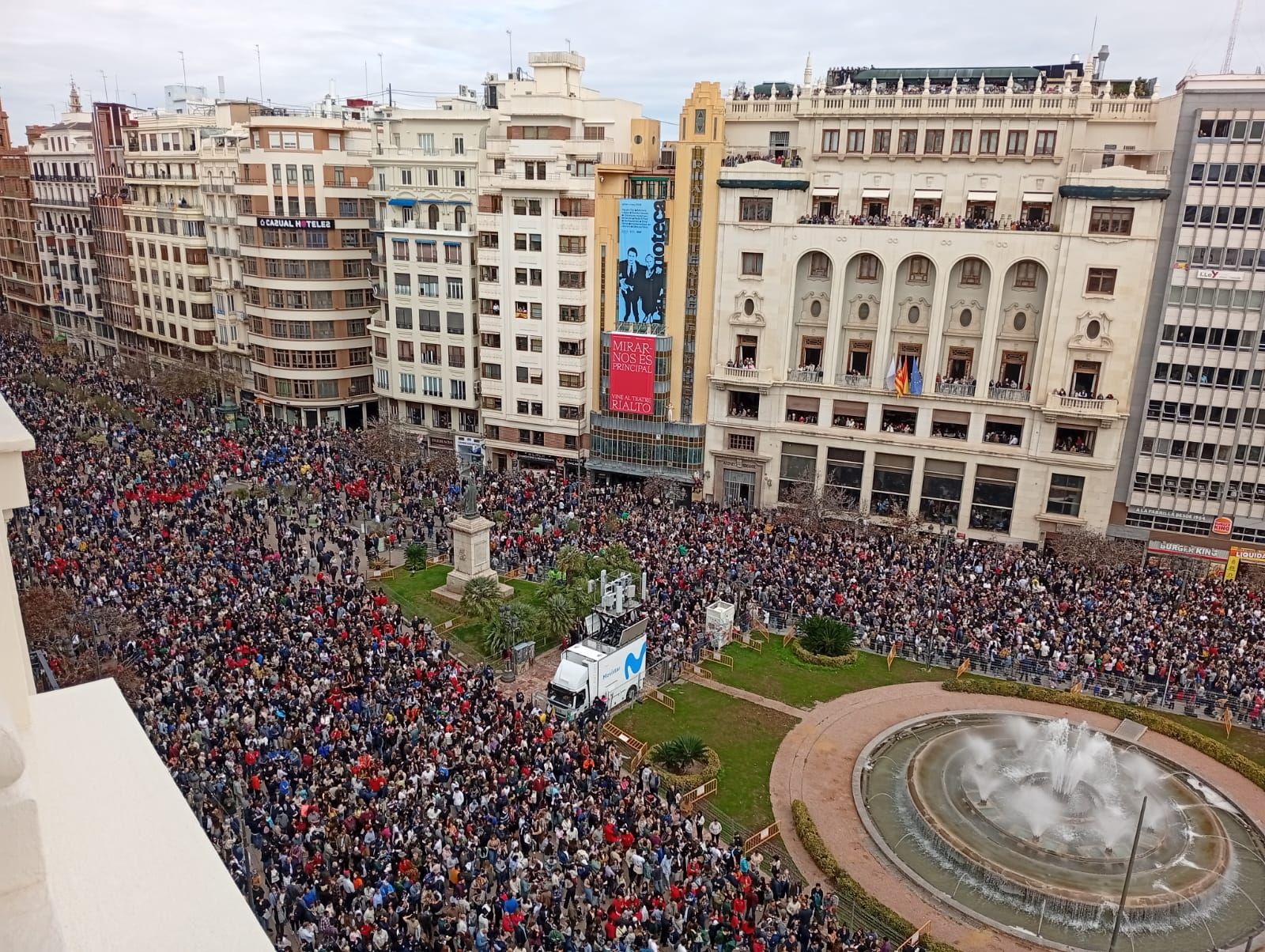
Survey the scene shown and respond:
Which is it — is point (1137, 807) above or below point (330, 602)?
below

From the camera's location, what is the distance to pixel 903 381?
53750 mm

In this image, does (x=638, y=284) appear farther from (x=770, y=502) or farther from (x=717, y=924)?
(x=717, y=924)

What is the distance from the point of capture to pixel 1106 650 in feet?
125

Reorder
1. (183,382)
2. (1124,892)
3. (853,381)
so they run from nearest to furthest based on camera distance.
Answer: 1. (1124,892)
2. (853,381)
3. (183,382)

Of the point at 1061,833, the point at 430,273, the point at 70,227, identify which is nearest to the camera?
the point at 1061,833

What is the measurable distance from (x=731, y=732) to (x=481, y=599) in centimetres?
1216

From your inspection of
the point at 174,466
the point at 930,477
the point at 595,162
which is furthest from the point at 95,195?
the point at 930,477

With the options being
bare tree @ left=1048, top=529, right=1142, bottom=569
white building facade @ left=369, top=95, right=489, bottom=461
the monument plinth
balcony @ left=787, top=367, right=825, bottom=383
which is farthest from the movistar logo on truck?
white building facade @ left=369, top=95, right=489, bottom=461

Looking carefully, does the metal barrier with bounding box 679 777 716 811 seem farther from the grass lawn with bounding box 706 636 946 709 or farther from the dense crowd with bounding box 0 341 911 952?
the grass lawn with bounding box 706 636 946 709

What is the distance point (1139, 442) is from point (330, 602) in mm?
42674

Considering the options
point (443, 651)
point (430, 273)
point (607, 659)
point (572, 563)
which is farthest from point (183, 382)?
point (607, 659)

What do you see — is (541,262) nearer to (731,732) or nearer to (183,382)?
(183,382)

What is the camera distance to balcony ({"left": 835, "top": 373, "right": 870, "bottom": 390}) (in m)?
55.2

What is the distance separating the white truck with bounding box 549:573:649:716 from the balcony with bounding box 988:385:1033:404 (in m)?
27.5
